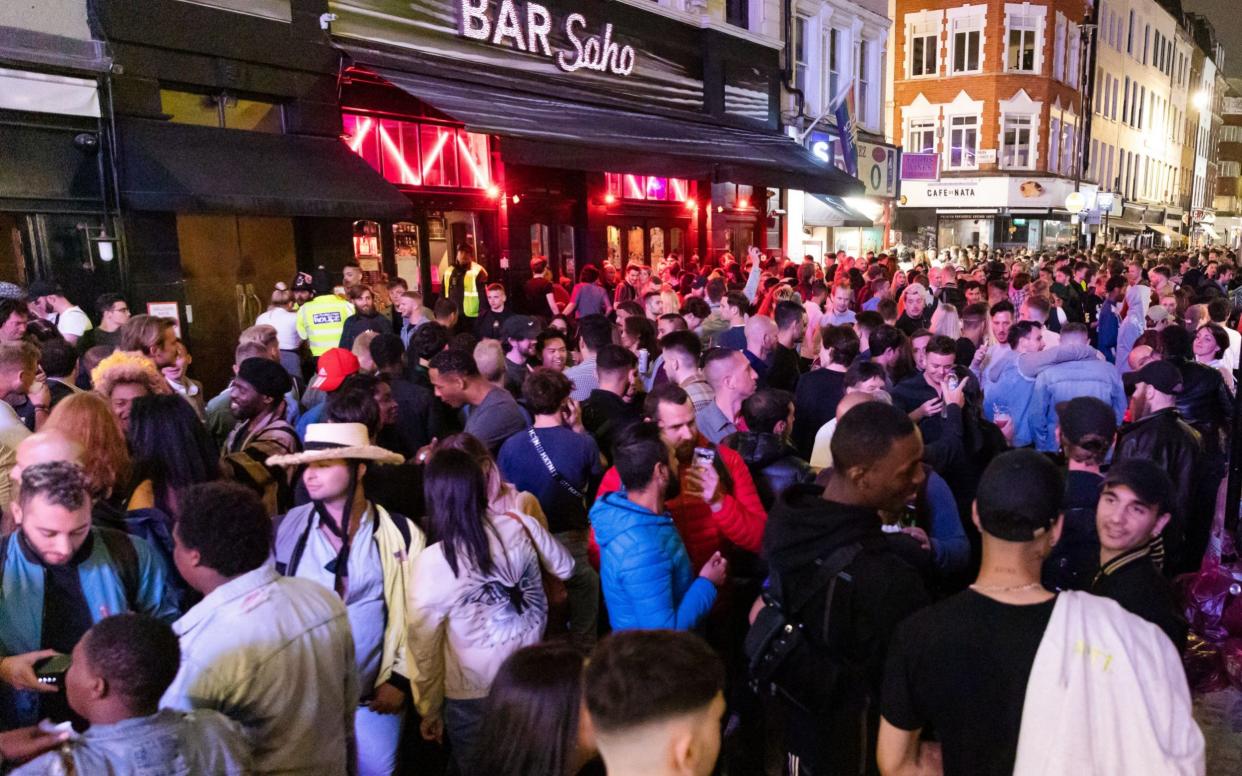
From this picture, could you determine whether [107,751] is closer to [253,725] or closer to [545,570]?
[253,725]

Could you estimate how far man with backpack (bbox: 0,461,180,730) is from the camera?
2.79 metres

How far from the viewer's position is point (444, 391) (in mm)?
5180

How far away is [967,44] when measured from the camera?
34562 mm

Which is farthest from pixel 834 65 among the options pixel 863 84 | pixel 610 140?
pixel 610 140

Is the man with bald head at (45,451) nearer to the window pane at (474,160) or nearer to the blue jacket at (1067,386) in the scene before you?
the blue jacket at (1067,386)

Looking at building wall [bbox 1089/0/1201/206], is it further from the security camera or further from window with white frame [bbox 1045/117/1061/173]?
the security camera

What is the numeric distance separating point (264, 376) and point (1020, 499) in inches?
149

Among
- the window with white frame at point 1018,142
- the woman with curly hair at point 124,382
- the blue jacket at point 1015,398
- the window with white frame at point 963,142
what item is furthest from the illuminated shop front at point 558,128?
the window with white frame at point 1018,142

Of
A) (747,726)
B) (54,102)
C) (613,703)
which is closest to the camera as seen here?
(613,703)

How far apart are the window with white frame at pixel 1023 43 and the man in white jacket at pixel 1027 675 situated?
1464 inches

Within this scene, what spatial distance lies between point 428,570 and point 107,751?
1272mm

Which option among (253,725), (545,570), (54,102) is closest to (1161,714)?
(545,570)

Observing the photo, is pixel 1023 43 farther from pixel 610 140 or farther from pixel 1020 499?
pixel 1020 499

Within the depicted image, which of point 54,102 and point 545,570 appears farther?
point 54,102
